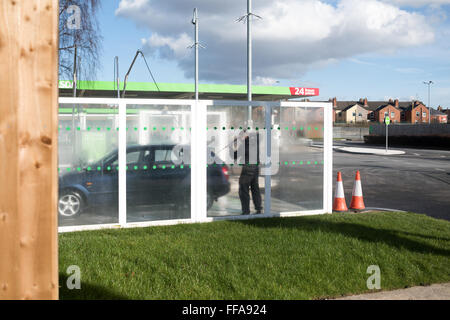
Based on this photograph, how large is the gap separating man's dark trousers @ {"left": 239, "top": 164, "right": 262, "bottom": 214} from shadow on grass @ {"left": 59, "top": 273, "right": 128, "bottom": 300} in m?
4.12

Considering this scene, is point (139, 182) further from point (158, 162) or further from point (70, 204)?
point (70, 204)

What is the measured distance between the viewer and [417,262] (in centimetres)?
557

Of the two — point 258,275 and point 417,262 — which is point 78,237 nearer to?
point 258,275

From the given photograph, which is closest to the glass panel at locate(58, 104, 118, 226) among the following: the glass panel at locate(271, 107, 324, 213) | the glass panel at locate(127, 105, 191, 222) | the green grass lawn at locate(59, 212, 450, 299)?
the glass panel at locate(127, 105, 191, 222)

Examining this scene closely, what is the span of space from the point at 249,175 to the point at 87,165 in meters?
2.76

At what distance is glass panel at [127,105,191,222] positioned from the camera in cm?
775

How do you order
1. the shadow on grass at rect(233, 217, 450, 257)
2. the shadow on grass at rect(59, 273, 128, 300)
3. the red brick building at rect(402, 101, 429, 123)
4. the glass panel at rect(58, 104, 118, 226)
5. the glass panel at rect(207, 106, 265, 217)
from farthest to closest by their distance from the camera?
the red brick building at rect(402, 101, 429, 123) < the glass panel at rect(207, 106, 265, 217) < the glass panel at rect(58, 104, 118, 226) < the shadow on grass at rect(233, 217, 450, 257) < the shadow on grass at rect(59, 273, 128, 300)

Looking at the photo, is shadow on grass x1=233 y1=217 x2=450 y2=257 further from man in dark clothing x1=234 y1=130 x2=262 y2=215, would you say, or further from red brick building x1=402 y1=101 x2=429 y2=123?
red brick building x1=402 y1=101 x2=429 y2=123

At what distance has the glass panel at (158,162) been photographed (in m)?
7.75

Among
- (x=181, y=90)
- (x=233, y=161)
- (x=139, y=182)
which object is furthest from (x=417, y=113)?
(x=139, y=182)

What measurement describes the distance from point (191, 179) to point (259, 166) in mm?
1295

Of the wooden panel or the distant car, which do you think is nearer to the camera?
the wooden panel
